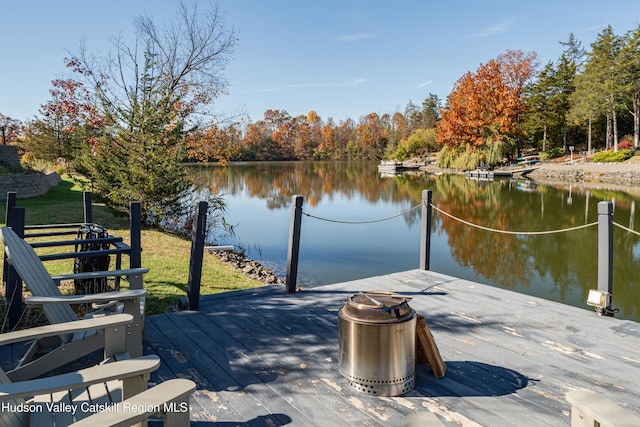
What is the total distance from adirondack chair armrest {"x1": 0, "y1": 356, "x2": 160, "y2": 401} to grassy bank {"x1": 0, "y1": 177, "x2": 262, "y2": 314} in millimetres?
3181

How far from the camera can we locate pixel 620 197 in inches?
739

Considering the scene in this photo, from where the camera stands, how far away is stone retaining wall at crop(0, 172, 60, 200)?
12.3m

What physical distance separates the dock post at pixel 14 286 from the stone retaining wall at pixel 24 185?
1011cm

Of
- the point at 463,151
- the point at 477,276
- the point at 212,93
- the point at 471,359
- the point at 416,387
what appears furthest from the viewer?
the point at 463,151

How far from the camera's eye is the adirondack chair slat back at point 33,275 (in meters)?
2.37

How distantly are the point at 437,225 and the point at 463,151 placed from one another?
88.3ft

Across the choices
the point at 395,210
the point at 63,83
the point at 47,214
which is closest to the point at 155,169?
the point at 47,214

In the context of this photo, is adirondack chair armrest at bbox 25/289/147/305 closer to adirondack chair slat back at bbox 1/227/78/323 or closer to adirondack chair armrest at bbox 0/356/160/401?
adirondack chair slat back at bbox 1/227/78/323

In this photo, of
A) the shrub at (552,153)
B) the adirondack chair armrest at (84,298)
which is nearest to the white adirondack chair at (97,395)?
the adirondack chair armrest at (84,298)

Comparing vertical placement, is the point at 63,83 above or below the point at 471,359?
above

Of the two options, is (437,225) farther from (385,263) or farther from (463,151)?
(463,151)

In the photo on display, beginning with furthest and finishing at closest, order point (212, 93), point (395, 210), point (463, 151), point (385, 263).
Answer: point (463, 151)
point (395, 210)
point (212, 93)
point (385, 263)

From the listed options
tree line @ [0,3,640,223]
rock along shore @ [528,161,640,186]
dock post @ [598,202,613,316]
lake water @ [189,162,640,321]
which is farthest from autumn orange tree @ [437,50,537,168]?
dock post @ [598,202,613,316]

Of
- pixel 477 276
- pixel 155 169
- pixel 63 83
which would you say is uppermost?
pixel 63 83
